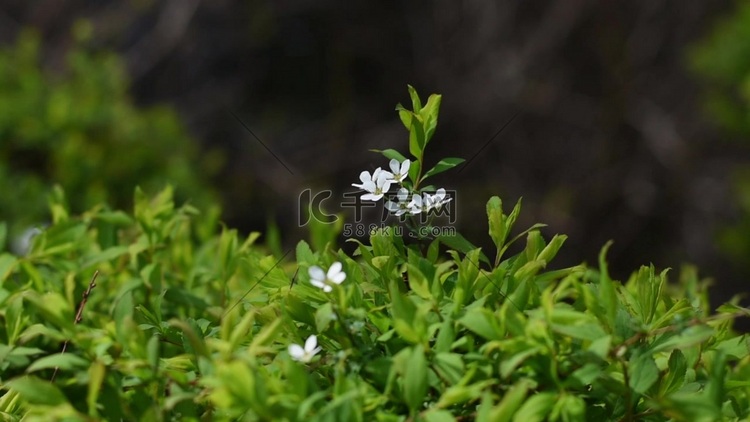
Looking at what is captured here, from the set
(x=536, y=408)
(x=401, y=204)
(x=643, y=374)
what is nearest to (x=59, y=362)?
(x=401, y=204)

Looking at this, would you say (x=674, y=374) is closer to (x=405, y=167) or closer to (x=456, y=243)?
(x=456, y=243)

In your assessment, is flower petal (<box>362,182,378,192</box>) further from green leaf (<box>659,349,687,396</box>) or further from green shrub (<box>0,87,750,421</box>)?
green leaf (<box>659,349,687,396</box>)

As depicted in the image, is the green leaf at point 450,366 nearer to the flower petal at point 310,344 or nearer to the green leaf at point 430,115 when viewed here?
the flower petal at point 310,344

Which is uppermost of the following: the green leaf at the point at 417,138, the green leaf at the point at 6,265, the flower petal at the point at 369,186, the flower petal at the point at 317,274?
the green leaf at the point at 417,138

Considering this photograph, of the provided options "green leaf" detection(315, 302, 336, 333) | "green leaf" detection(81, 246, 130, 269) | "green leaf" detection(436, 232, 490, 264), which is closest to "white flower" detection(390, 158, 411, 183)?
"green leaf" detection(436, 232, 490, 264)

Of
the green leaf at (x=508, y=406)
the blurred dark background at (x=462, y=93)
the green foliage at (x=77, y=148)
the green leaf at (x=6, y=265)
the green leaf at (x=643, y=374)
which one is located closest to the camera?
the green leaf at (x=508, y=406)

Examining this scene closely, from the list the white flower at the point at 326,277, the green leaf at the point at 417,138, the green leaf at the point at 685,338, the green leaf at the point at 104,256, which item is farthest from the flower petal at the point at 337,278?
the green leaf at the point at 104,256
